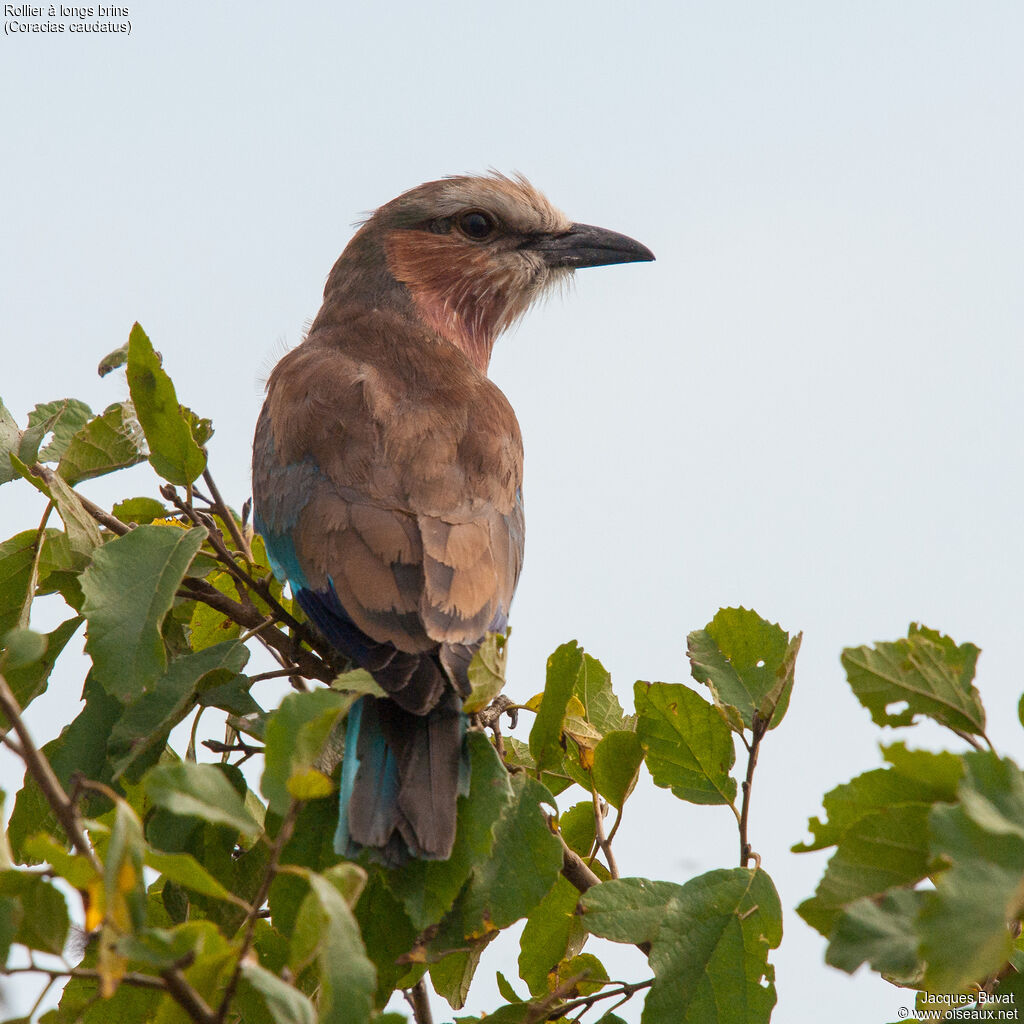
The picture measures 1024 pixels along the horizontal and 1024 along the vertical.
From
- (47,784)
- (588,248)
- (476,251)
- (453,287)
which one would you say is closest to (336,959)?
(47,784)

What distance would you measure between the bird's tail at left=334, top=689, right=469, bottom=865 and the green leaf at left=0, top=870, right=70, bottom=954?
3.01 ft

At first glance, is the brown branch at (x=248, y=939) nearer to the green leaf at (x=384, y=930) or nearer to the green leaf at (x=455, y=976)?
the green leaf at (x=384, y=930)

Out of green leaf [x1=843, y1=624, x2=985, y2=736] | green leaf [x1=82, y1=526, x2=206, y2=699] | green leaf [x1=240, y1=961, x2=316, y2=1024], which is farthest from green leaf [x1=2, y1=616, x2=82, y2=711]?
green leaf [x1=843, y1=624, x2=985, y2=736]

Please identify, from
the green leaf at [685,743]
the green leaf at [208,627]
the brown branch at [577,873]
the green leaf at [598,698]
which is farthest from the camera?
the green leaf at [208,627]

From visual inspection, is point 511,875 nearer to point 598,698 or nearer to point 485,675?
point 485,675

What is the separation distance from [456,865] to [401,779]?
0.75ft

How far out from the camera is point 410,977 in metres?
2.72

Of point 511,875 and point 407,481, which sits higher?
point 407,481

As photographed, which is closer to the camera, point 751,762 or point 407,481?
point 751,762

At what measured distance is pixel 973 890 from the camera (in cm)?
152

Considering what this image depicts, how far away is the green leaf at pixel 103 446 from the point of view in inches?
120

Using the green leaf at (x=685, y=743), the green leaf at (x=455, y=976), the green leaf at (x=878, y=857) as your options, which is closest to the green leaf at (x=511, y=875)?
the green leaf at (x=685, y=743)

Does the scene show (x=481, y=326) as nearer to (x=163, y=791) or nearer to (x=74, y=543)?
(x=74, y=543)

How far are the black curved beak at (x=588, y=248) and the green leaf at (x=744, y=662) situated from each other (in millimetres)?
3517
